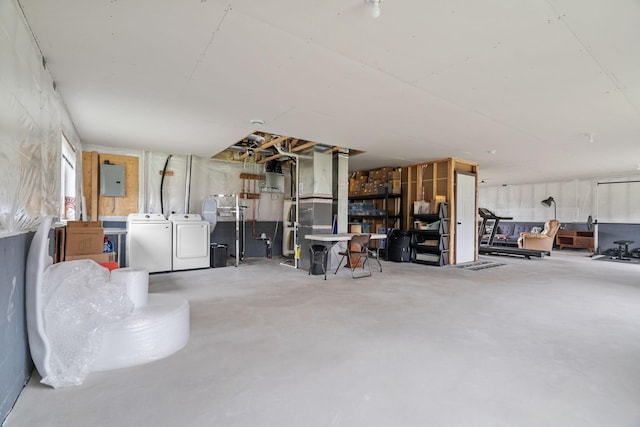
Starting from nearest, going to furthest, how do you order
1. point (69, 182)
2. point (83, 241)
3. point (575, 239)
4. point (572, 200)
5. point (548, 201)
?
point (83, 241) < point (69, 182) < point (575, 239) < point (572, 200) < point (548, 201)

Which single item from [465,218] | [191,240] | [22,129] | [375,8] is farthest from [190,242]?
[465,218]

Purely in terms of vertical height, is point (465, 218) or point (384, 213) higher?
point (384, 213)

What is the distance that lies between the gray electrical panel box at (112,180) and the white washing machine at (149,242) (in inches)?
34.4

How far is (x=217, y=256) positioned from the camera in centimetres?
637

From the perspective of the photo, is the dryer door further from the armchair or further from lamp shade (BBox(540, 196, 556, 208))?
lamp shade (BBox(540, 196, 556, 208))

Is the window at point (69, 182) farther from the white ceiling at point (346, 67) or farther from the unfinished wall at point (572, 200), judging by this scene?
the unfinished wall at point (572, 200)

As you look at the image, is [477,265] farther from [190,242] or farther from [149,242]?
[149,242]

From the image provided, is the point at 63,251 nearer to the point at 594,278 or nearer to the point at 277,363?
the point at 277,363

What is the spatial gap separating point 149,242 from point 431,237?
6.12 meters

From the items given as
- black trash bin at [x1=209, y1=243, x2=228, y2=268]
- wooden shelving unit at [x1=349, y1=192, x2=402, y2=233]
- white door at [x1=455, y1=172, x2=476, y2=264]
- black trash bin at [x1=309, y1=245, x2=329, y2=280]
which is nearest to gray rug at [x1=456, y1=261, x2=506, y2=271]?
white door at [x1=455, y1=172, x2=476, y2=264]

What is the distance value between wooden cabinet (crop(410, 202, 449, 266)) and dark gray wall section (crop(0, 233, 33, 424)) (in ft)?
21.9

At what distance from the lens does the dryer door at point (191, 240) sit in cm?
592

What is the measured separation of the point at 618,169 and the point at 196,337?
1157cm

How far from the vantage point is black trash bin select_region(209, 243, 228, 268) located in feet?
20.8
